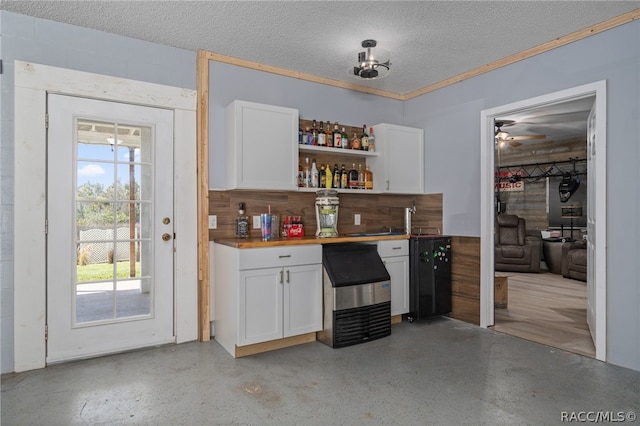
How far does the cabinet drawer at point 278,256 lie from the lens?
3.18m

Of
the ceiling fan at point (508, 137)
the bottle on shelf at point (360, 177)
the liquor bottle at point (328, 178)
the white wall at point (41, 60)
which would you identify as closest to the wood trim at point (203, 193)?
the white wall at point (41, 60)

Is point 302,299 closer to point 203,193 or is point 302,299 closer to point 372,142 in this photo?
point 203,193

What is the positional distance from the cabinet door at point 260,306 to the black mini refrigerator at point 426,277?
1.56 metres

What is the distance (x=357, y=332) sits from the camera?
352 cm

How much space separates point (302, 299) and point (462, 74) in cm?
293

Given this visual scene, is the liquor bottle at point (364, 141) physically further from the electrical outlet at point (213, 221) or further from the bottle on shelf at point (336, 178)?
the electrical outlet at point (213, 221)

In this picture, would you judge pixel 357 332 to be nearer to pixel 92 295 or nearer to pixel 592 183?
pixel 92 295

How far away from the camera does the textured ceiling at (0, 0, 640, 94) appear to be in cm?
283

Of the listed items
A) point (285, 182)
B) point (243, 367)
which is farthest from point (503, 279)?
point (243, 367)

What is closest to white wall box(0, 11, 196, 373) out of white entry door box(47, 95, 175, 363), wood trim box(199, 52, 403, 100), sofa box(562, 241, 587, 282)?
white entry door box(47, 95, 175, 363)

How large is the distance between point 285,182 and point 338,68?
1343 millimetres

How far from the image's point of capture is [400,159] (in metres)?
4.52

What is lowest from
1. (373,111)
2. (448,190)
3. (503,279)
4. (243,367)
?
(243,367)

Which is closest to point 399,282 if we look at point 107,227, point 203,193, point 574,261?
point 203,193
